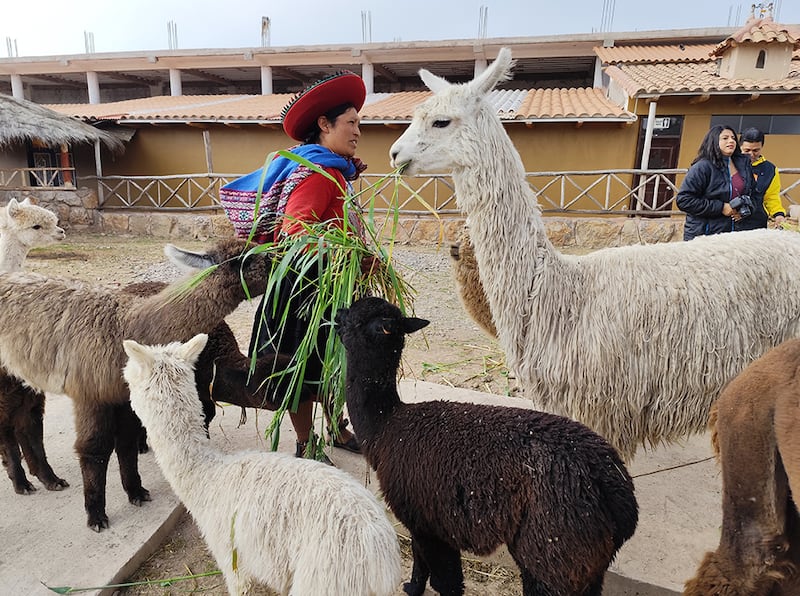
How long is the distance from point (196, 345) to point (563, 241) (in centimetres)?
1140

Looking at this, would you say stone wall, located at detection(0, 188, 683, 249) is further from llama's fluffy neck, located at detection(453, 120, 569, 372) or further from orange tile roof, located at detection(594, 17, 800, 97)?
llama's fluffy neck, located at detection(453, 120, 569, 372)

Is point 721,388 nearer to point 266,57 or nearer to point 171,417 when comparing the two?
point 171,417

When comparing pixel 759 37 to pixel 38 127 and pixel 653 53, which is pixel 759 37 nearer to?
pixel 653 53

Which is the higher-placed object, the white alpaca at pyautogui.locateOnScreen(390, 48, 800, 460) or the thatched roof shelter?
the thatched roof shelter

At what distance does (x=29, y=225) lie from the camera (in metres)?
4.58

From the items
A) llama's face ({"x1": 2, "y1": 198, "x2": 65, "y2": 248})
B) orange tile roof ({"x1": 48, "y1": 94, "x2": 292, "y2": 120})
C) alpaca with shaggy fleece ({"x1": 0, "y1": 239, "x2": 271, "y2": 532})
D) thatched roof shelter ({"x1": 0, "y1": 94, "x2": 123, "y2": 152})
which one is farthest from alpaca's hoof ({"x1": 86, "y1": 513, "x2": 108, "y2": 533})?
thatched roof shelter ({"x1": 0, "y1": 94, "x2": 123, "y2": 152})

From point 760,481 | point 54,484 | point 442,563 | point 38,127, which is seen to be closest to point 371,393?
point 442,563

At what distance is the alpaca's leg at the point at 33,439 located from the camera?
2650mm

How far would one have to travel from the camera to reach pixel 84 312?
2389 millimetres

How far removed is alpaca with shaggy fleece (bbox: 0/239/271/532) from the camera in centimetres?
227

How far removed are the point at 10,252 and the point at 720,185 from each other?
549 cm

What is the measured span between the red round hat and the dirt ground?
83cm

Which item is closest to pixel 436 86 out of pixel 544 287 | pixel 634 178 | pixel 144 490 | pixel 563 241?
pixel 544 287

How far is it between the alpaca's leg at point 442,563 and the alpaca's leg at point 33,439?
1989mm
